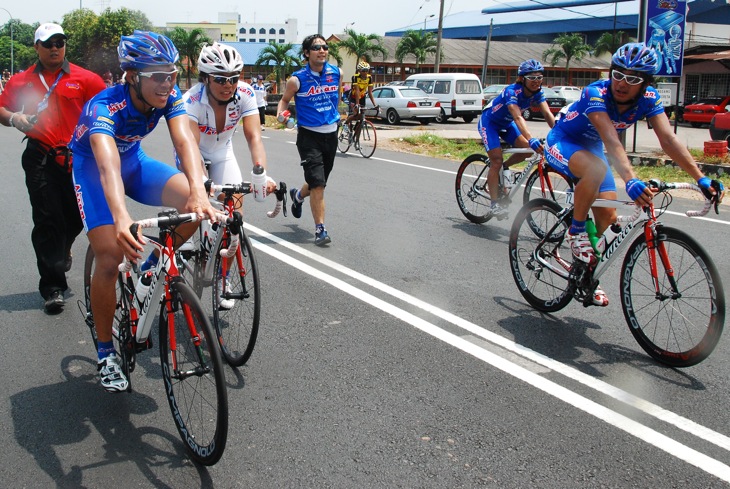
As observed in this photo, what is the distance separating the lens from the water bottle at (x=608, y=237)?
4.88 metres

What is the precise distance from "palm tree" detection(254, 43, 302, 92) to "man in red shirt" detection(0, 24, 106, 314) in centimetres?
5307

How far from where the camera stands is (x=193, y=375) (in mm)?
3381

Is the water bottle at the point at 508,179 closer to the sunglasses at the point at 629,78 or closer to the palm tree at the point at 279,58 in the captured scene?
the sunglasses at the point at 629,78

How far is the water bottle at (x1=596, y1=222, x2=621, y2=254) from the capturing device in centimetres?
488

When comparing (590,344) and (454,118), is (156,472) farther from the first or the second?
(454,118)

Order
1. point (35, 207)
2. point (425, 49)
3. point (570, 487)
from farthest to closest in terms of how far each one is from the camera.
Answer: point (425, 49) < point (35, 207) < point (570, 487)

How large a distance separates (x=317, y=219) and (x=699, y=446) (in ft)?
16.2

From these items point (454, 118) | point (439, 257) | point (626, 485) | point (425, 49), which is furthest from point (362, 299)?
point (425, 49)

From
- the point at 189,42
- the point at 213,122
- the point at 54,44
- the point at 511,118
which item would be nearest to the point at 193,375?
the point at 213,122

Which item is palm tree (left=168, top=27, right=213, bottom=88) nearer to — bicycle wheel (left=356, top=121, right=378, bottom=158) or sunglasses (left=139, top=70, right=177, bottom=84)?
bicycle wheel (left=356, top=121, right=378, bottom=158)

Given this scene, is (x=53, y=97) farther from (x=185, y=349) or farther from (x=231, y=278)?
(x=185, y=349)

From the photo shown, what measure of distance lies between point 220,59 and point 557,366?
2935 millimetres

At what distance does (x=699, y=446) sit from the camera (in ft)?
11.6

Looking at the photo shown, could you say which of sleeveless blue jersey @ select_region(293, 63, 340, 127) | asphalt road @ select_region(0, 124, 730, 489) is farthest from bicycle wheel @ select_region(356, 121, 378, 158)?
asphalt road @ select_region(0, 124, 730, 489)
